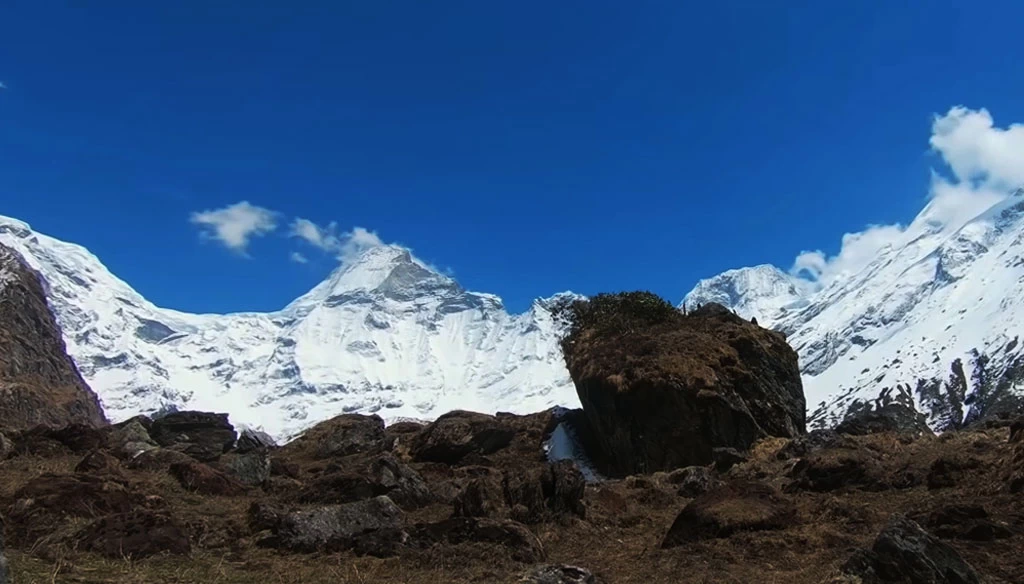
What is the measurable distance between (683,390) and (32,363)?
342 feet

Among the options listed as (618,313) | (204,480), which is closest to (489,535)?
(204,480)

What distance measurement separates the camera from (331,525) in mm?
9750

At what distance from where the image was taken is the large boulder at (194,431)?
24312 millimetres

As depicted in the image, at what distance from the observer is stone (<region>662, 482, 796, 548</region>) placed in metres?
9.88

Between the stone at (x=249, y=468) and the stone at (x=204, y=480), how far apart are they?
0.76m

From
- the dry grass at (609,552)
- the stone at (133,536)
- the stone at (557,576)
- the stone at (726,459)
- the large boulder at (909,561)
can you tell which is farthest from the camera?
the stone at (726,459)

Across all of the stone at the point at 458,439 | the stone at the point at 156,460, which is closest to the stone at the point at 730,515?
the stone at the point at 156,460

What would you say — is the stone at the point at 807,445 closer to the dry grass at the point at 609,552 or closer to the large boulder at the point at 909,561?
the dry grass at the point at 609,552

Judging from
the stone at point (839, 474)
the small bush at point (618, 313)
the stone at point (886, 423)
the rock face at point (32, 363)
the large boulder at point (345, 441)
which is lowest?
the stone at point (839, 474)

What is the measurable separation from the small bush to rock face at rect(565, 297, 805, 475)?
0.49 meters

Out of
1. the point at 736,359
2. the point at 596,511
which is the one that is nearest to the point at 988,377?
the point at 736,359

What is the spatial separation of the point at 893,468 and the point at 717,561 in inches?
258

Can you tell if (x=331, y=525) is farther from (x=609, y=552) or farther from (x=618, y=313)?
(x=618, y=313)

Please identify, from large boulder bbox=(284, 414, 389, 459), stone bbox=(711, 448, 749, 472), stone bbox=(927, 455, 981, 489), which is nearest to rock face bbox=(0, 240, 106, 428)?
large boulder bbox=(284, 414, 389, 459)
